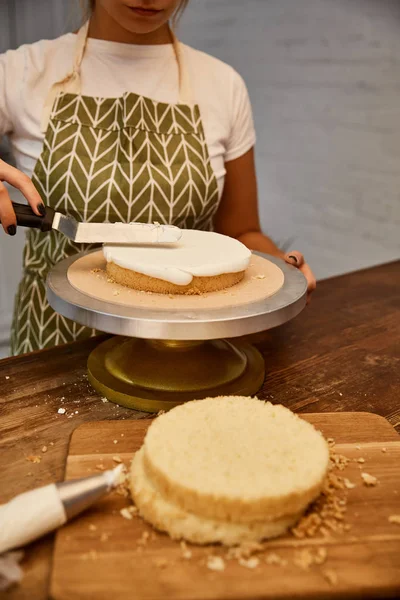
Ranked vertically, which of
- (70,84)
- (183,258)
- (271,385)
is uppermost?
(70,84)

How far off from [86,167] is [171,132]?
0.83 feet

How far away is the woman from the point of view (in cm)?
146

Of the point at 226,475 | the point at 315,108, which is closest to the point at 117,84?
the point at 226,475

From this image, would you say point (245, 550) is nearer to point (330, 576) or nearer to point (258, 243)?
point (330, 576)

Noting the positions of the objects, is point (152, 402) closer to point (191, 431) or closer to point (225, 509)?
point (191, 431)

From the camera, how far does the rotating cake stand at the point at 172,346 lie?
2.98 ft

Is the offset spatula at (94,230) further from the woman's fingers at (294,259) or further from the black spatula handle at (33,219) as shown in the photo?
the woman's fingers at (294,259)

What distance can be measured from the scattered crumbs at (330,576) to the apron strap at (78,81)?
121 cm

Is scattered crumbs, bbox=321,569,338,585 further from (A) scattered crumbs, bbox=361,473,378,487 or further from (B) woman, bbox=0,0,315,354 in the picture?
(B) woman, bbox=0,0,315,354

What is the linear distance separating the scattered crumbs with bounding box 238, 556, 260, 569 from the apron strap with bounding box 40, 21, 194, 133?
116 cm

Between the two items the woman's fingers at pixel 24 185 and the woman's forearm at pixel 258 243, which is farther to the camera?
the woman's forearm at pixel 258 243

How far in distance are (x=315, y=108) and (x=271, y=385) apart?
91.3 inches

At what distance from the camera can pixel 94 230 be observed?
1.10m

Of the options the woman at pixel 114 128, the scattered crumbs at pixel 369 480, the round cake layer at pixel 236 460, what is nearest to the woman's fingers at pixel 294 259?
the woman at pixel 114 128
